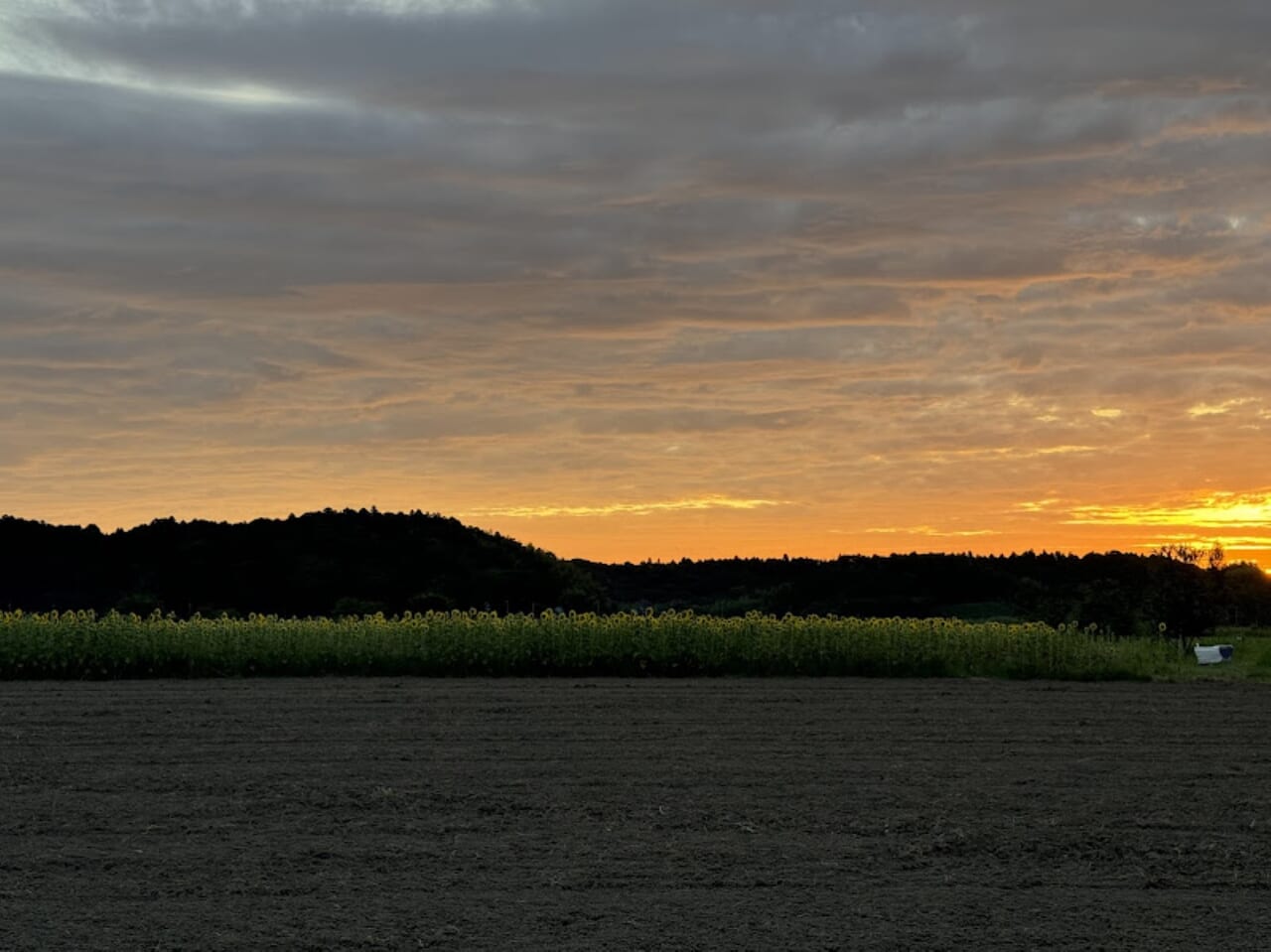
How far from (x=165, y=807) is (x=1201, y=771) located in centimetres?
897

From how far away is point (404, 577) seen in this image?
60.3 m

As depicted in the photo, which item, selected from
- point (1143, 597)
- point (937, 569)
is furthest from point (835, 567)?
point (1143, 597)

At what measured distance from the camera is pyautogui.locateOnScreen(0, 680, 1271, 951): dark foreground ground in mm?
8195

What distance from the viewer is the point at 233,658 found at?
23.3 meters

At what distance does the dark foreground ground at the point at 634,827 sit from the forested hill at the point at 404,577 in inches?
1012

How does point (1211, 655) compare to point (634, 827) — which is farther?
point (1211, 655)

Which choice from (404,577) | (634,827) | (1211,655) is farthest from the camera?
(404,577)

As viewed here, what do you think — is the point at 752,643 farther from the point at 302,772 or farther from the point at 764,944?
the point at 764,944

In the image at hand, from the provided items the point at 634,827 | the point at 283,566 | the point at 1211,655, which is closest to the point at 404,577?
the point at 283,566

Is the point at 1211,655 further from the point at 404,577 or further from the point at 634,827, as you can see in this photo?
the point at 404,577

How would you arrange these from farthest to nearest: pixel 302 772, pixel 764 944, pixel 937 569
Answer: pixel 937 569, pixel 302 772, pixel 764 944

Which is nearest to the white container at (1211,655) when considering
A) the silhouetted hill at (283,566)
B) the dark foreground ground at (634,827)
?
the dark foreground ground at (634,827)

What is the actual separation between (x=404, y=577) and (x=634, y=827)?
1991 inches

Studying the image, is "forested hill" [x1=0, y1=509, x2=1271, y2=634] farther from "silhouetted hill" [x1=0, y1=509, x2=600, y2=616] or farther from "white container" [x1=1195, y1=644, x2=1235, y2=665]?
"white container" [x1=1195, y1=644, x2=1235, y2=665]
